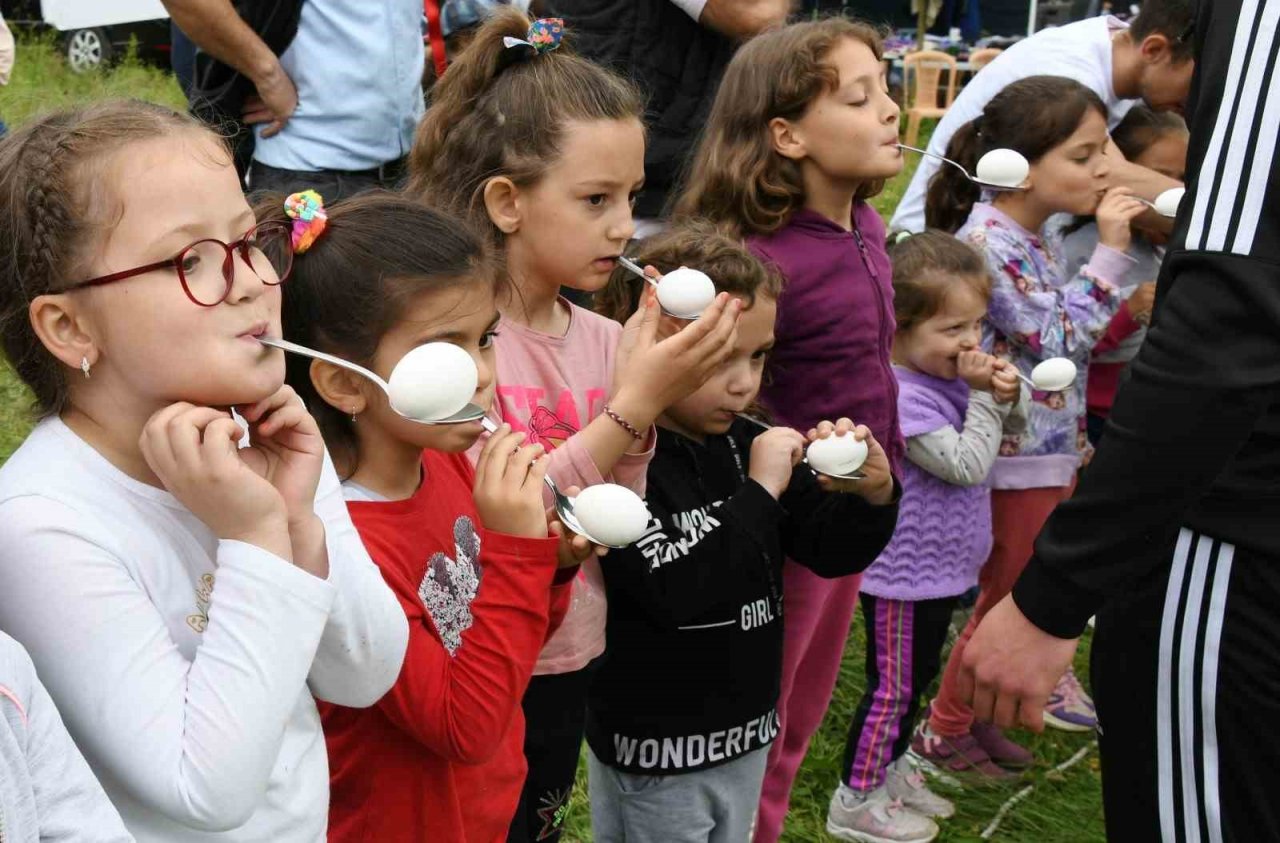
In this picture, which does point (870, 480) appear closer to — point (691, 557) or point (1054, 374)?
point (691, 557)

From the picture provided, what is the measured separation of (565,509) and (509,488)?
0.18m

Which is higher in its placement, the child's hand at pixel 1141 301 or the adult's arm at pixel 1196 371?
the adult's arm at pixel 1196 371

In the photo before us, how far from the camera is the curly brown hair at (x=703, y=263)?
6.86 feet

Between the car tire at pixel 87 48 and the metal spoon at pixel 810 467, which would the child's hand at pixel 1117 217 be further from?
the car tire at pixel 87 48

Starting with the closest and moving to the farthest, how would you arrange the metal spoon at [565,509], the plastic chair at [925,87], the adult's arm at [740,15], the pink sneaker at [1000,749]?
1. the metal spoon at [565,509]
2. the adult's arm at [740,15]
3. the pink sneaker at [1000,749]
4. the plastic chair at [925,87]

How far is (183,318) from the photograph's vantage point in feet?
3.93

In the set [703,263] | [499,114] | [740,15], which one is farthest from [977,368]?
[499,114]

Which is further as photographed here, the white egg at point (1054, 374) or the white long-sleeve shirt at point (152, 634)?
the white egg at point (1054, 374)

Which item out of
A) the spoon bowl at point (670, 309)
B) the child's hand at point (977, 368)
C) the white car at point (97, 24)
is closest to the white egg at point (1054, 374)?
the child's hand at point (977, 368)

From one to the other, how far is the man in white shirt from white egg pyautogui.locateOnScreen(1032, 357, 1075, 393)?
0.78m

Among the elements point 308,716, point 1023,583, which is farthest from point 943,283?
point 308,716

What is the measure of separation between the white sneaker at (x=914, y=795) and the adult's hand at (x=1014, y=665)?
1280 millimetres

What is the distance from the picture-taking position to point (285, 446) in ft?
4.25

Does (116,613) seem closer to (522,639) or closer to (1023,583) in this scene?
(522,639)
